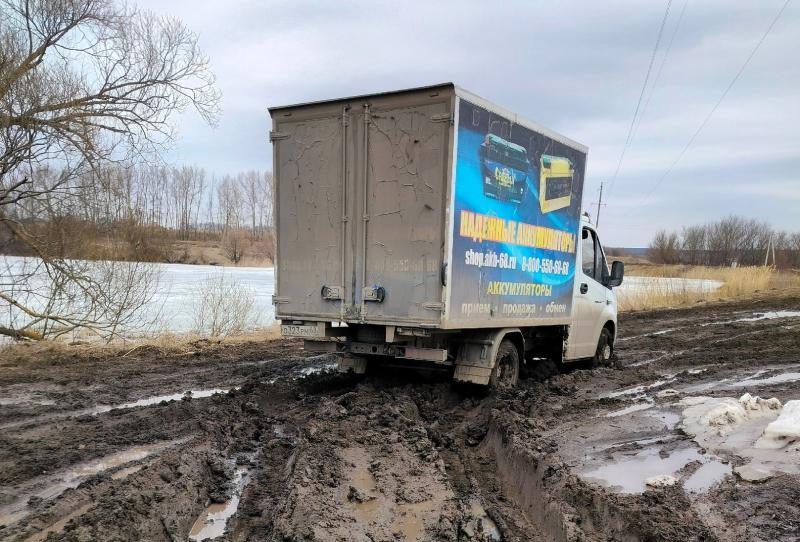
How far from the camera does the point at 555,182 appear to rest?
323 inches

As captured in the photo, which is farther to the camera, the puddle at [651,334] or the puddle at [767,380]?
the puddle at [651,334]

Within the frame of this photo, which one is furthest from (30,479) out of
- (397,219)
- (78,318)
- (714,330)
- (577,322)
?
(714,330)

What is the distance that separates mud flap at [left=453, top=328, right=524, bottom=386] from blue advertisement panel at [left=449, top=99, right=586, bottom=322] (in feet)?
1.05

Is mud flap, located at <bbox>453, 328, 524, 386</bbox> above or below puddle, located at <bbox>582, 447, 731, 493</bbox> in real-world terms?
above

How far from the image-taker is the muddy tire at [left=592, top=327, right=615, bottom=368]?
10763mm

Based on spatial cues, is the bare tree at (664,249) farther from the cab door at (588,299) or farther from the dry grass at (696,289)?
the cab door at (588,299)

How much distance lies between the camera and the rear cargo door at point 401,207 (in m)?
6.24

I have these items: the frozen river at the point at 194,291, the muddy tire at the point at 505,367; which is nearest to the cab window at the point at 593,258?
the muddy tire at the point at 505,367

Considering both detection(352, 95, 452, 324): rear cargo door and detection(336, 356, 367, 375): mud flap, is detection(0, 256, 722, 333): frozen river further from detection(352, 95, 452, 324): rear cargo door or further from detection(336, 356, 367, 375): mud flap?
detection(352, 95, 452, 324): rear cargo door

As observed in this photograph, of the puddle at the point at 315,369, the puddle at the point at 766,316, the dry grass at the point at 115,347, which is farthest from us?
the puddle at the point at 766,316

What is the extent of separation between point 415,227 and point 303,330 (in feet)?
6.76

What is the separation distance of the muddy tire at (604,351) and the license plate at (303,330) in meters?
5.94

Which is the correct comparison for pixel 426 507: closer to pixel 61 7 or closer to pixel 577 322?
pixel 577 322

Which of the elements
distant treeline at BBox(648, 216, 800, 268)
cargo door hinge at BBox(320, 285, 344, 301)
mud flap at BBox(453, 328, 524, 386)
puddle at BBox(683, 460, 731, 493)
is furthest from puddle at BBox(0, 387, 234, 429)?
distant treeline at BBox(648, 216, 800, 268)
